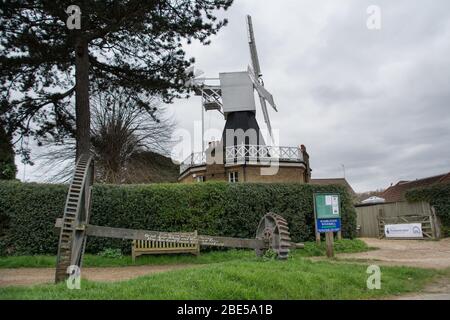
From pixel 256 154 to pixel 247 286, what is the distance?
21557mm

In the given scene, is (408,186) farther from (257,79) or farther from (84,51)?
(84,51)

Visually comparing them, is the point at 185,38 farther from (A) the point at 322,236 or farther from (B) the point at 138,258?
(A) the point at 322,236

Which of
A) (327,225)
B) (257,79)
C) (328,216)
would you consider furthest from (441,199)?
(257,79)

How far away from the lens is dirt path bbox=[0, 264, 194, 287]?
10164 mm

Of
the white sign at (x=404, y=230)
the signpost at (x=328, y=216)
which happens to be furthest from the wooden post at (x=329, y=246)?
the white sign at (x=404, y=230)

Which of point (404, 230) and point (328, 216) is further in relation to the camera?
point (404, 230)

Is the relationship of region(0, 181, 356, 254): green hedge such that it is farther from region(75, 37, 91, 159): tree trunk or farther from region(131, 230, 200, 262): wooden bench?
region(75, 37, 91, 159): tree trunk

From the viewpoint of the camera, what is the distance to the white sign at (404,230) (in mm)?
22625

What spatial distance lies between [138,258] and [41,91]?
717cm

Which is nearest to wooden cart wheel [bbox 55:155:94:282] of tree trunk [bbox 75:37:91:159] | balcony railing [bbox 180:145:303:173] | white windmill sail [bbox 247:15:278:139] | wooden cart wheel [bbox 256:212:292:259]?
wooden cart wheel [bbox 256:212:292:259]

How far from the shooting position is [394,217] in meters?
25.1

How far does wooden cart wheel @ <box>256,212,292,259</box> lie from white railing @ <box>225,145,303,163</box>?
688 inches

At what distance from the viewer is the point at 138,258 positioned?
47.2 ft
